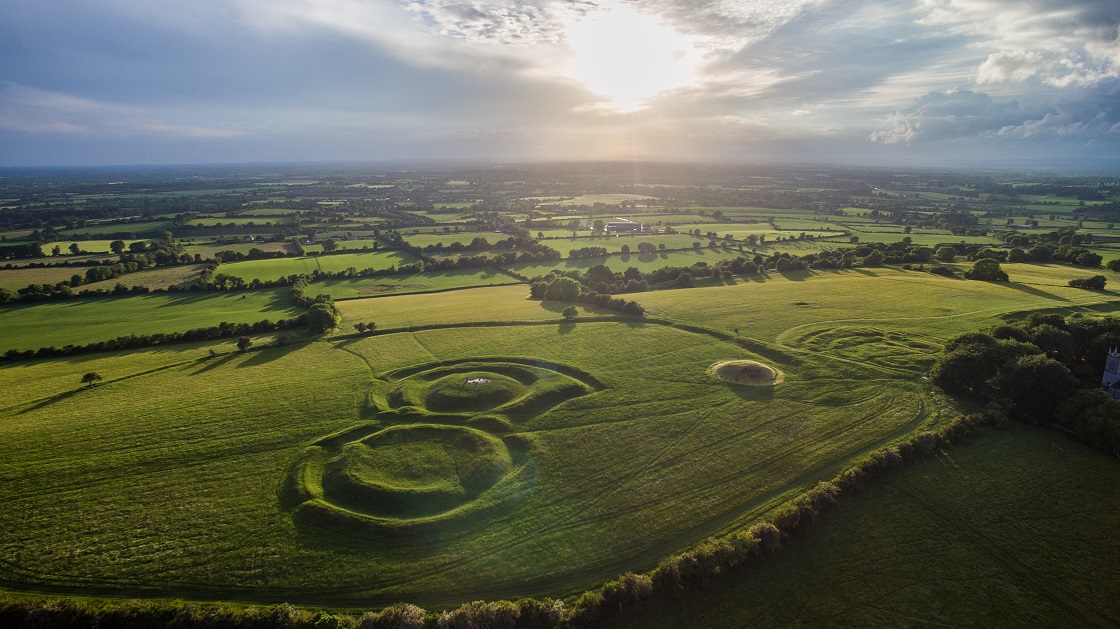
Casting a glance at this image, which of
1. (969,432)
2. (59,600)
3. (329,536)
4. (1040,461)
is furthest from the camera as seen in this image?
(969,432)

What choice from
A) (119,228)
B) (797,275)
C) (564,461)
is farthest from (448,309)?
(119,228)

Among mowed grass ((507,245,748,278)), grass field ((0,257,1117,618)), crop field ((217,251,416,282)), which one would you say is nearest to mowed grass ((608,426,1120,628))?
grass field ((0,257,1117,618))

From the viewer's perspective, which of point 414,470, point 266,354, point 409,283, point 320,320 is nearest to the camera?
point 414,470

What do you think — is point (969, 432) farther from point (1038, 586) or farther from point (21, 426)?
point (21, 426)

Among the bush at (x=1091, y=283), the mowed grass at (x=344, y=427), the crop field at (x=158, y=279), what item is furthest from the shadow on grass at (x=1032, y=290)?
the crop field at (x=158, y=279)

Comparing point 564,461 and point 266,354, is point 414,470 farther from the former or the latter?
point 266,354

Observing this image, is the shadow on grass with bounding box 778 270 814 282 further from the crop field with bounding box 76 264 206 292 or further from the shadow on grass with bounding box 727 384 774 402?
the crop field with bounding box 76 264 206 292

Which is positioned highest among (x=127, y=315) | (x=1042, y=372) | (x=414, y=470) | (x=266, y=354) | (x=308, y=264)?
(x=308, y=264)

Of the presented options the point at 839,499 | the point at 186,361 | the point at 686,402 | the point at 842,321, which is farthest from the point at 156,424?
the point at 842,321
